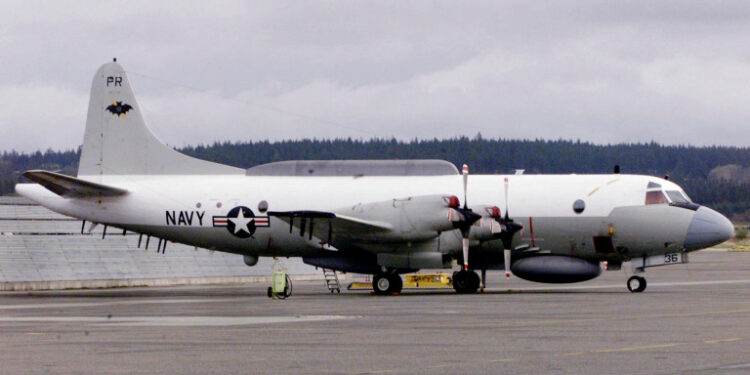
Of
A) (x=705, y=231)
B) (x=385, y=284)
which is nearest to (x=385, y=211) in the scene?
(x=385, y=284)

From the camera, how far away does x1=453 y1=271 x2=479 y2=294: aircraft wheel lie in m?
42.5

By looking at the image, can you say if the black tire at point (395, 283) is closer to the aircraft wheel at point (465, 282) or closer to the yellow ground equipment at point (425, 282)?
the aircraft wheel at point (465, 282)

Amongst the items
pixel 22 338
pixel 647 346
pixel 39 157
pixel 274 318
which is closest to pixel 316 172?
pixel 274 318

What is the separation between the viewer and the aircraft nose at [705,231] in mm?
41438

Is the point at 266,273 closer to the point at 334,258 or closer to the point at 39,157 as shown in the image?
the point at 334,258

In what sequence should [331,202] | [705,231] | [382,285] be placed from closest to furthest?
[705,231], [382,285], [331,202]

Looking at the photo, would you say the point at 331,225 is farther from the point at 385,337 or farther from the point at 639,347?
the point at 639,347

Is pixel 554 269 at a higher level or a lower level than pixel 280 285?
higher

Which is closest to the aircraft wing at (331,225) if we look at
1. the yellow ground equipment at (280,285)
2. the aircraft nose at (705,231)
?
the yellow ground equipment at (280,285)

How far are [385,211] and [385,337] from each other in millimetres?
20593

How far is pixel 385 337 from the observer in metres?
21.2

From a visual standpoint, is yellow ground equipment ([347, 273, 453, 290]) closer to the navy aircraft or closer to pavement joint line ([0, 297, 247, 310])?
the navy aircraft

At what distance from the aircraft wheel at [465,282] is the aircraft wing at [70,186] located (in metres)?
14.1

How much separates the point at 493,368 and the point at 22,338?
10230 millimetres
